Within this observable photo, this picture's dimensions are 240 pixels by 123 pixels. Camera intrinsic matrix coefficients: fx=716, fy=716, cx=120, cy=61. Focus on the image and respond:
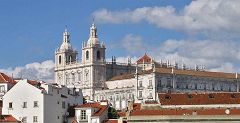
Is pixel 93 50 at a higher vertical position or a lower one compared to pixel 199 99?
higher

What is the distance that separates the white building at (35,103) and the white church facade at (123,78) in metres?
76.1

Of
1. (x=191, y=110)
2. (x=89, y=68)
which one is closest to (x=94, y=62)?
(x=89, y=68)

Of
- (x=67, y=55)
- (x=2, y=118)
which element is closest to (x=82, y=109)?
(x=2, y=118)

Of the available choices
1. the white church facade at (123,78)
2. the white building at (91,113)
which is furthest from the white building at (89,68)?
the white building at (91,113)

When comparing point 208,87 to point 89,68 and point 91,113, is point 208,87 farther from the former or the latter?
point 91,113

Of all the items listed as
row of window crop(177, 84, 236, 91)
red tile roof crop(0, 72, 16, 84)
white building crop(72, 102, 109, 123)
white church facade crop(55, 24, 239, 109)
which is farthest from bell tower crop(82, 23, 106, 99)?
white building crop(72, 102, 109, 123)

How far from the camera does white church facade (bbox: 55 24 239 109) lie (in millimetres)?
167375

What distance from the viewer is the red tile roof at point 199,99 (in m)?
82.4

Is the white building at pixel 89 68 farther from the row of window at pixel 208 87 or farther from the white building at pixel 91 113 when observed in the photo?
the white building at pixel 91 113

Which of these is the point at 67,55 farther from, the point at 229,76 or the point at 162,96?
the point at 162,96

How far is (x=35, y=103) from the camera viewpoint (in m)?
82.1

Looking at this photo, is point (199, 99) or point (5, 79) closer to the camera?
point (199, 99)

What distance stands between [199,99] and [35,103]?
62.4 feet

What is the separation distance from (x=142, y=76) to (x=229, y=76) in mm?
26090
